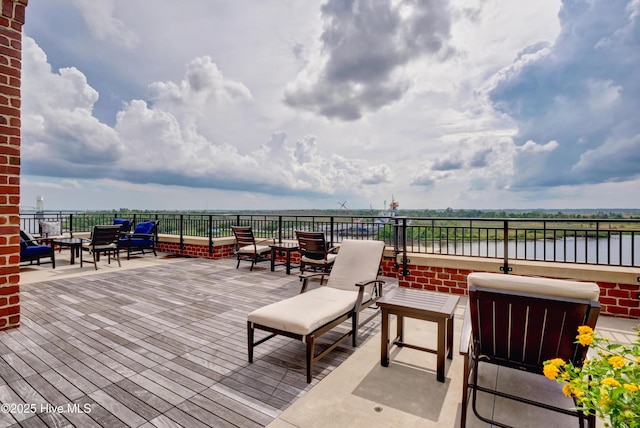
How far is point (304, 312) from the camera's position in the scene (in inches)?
106

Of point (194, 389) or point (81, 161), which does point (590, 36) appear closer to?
point (194, 389)

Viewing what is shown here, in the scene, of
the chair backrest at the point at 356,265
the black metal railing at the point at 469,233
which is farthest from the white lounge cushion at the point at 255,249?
the chair backrest at the point at 356,265

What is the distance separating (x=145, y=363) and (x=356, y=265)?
242 centimetres

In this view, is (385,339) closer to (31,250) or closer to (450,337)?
(450,337)

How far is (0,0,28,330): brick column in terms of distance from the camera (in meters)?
3.28

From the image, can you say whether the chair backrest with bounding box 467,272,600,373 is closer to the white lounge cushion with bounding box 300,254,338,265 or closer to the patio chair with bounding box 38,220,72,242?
the white lounge cushion with bounding box 300,254,338,265

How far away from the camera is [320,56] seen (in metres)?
9.17

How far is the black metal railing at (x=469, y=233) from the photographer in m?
4.25

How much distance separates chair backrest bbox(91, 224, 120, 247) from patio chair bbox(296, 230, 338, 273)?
4.60 meters

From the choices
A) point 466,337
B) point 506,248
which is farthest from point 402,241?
point 466,337

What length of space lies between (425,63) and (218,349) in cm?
901

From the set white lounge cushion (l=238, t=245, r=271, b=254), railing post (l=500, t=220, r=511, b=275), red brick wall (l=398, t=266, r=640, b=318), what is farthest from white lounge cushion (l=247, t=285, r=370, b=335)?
white lounge cushion (l=238, t=245, r=271, b=254)

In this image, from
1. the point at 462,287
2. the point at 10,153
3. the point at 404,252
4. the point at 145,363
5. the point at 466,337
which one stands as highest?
the point at 10,153

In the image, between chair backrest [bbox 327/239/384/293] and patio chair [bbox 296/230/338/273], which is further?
patio chair [bbox 296/230/338/273]
